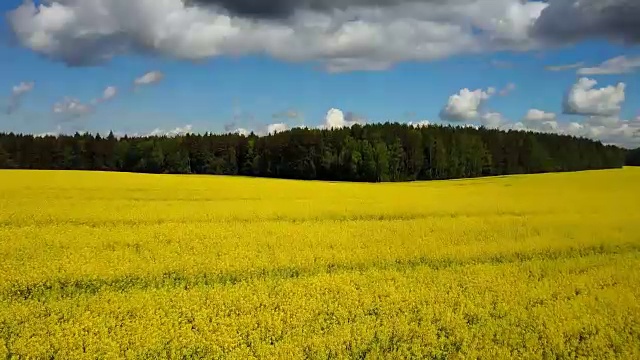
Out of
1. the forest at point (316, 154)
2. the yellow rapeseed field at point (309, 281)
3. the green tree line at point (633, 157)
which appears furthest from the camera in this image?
the green tree line at point (633, 157)

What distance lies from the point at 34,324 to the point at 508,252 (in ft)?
46.8

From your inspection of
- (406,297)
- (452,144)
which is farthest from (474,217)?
(452,144)

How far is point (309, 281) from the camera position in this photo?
14.8 metres

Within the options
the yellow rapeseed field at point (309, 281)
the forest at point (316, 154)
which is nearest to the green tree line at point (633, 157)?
the forest at point (316, 154)

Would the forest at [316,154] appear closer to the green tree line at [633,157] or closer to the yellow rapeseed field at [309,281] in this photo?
the green tree line at [633,157]

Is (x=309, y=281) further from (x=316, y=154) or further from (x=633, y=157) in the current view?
(x=633, y=157)

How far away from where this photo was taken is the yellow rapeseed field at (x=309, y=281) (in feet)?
37.9

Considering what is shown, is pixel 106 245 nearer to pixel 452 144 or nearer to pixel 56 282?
pixel 56 282

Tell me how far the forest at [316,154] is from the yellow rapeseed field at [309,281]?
2603 inches

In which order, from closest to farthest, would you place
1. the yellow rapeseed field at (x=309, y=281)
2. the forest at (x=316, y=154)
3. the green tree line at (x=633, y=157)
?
the yellow rapeseed field at (x=309, y=281) < the forest at (x=316, y=154) < the green tree line at (x=633, y=157)

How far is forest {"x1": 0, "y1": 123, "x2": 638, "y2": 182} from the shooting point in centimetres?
9200

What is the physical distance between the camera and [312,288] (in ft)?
46.9

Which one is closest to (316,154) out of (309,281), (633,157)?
(309,281)

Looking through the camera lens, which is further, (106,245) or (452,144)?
(452,144)
